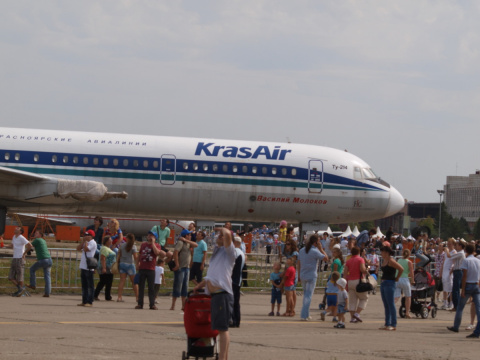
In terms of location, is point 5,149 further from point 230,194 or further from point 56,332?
point 56,332

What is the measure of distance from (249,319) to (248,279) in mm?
8079

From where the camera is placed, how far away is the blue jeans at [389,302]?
54.2 ft

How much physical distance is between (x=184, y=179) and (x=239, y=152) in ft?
7.23

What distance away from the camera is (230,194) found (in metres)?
32.2

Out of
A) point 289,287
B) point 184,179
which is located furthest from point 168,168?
point 289,287

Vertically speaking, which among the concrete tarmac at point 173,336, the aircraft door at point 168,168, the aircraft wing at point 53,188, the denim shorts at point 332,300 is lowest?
the concrete tarmac at point 173,336

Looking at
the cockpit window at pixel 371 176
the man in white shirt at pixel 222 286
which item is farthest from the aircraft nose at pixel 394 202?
the man in white shirt at pixel 222 286

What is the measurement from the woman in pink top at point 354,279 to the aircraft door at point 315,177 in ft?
47.6

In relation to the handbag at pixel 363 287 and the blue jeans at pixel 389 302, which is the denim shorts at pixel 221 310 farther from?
the handbag at pixel 363 287

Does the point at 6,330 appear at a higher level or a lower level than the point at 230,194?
lower

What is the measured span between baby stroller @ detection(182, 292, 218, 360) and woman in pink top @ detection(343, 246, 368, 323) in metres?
7.35

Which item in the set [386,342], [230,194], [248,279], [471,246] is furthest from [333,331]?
[230,194]

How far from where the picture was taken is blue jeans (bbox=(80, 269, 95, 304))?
19.1m

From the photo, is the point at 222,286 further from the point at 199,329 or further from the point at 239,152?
the point at 239,152
